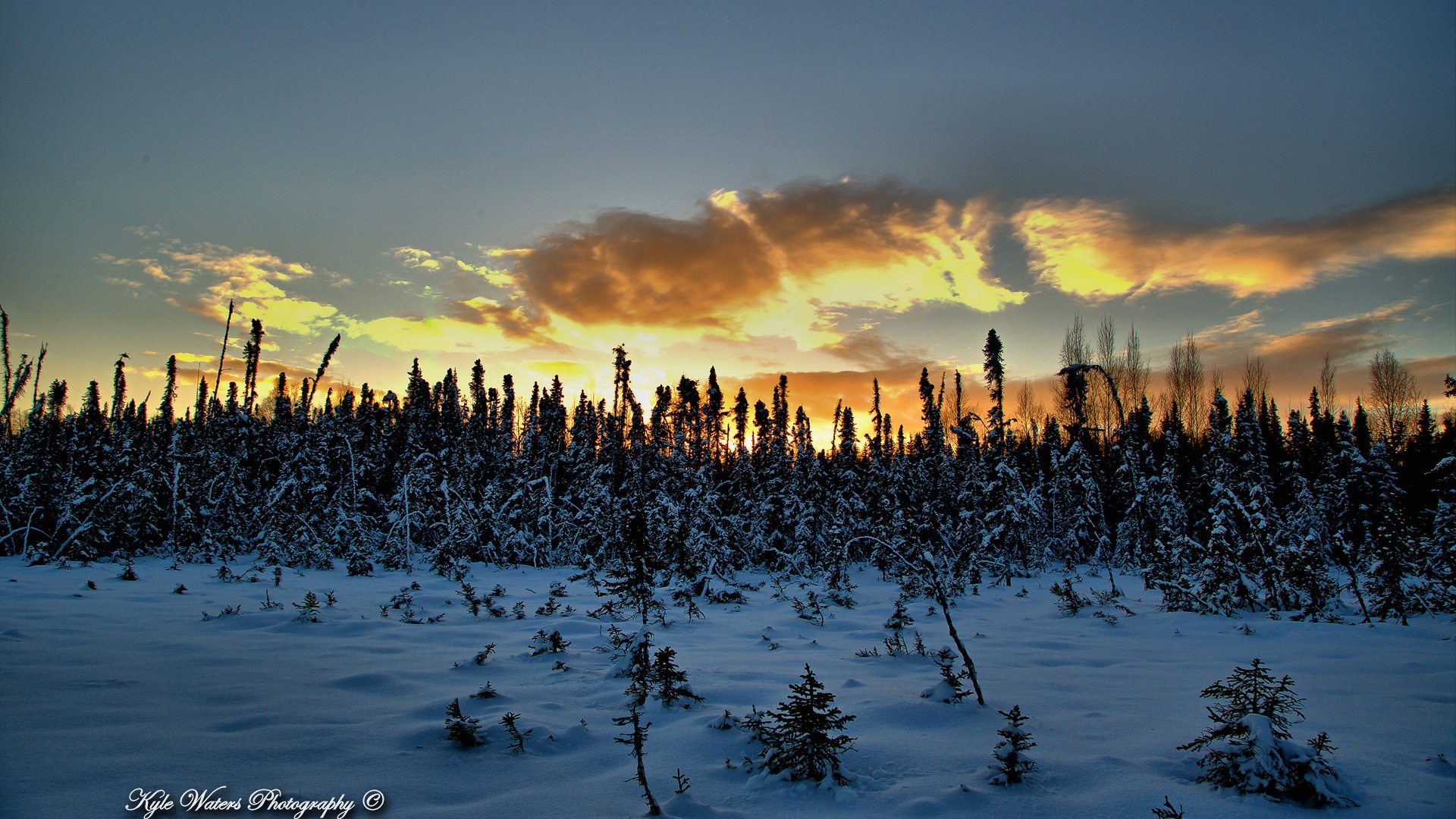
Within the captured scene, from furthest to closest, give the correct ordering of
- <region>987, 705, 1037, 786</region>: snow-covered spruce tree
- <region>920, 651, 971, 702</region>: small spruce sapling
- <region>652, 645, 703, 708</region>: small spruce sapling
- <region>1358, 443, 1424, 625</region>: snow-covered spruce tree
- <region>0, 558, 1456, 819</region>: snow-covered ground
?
<region>1358, 443, 1424, 625</region>: snow-covered spruce tree < <region>652, 645, 703, 708</region>: small spruce sapling < <region>920, 651, 971, 702</region>: small spruce sapling < <region>987, 705, 1037, 786</region>: snow-covered spruce tree < <region>0, 558, 1456, 819</region>: snow-covered ground

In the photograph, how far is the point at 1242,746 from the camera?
15.2 ft

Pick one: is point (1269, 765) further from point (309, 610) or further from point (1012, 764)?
point (309, 610)

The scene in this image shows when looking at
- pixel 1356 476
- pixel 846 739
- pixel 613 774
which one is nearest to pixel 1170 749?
pixel 846 739

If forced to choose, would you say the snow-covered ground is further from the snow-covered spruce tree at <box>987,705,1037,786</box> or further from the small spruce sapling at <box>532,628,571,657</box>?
the small spruce sapling at <box>532,628,571,657</box>

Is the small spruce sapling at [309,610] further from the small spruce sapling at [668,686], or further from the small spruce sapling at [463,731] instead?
the small spruce sapling at [668,686]

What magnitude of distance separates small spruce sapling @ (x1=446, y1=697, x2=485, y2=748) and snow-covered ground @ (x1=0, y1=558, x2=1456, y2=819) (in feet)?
0.32

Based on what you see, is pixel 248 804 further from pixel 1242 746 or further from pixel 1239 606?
pixel 1239 606

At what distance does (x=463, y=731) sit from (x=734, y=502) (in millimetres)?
32725

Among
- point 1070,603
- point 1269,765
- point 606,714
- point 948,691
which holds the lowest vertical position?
point 1070,603

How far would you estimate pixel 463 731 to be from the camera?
5.45 m

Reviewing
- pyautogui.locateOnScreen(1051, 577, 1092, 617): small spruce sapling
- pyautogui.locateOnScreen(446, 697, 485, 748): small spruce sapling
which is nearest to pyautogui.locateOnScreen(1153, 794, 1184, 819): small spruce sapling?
pyautogui.locateOnScreen(446, 697, 485, 748): small spruce sapling

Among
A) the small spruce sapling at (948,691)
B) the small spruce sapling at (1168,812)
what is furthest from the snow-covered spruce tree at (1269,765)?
the small spruce sapling at (948,691)

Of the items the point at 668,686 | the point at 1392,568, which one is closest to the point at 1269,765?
the point at 668,686

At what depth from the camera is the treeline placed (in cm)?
1523
